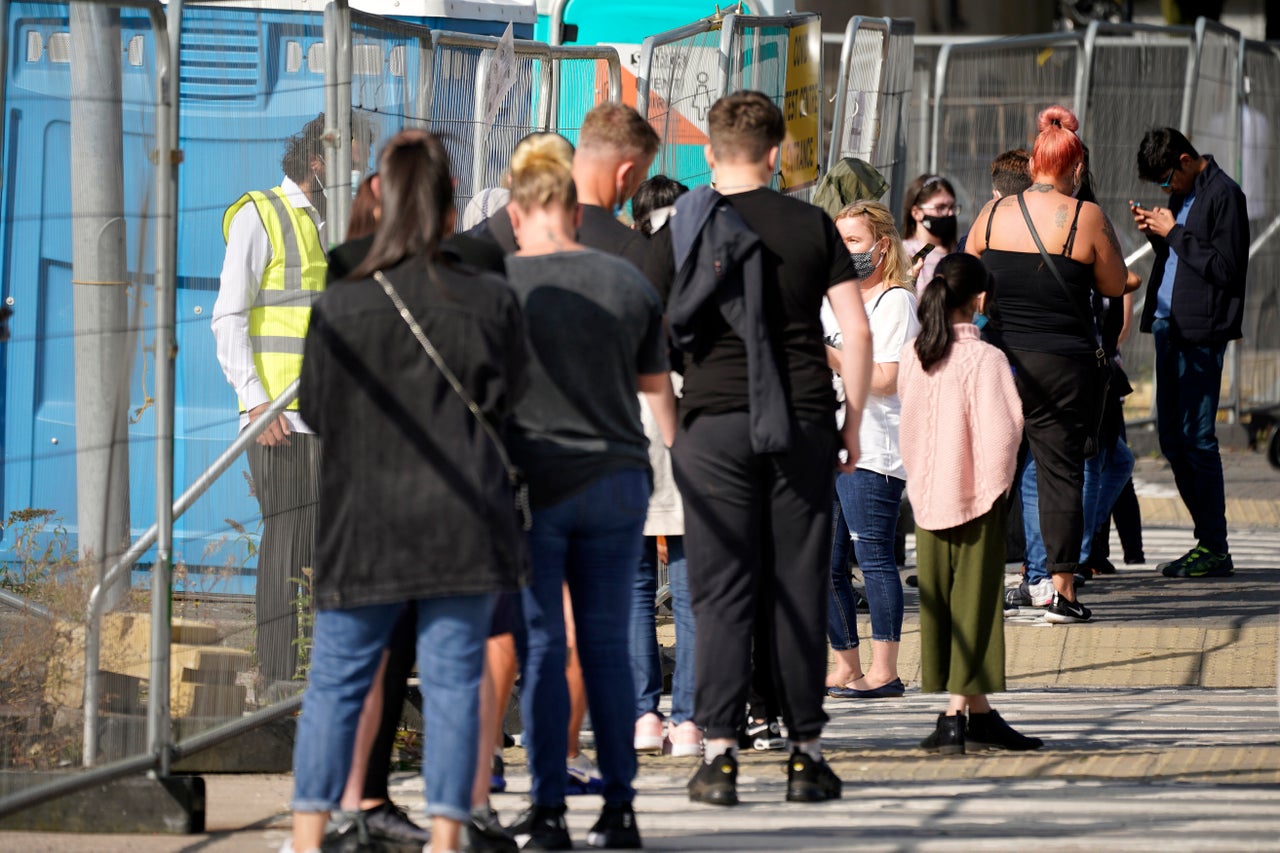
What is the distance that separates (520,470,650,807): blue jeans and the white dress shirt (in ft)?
5.67

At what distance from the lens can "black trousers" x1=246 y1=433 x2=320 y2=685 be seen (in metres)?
6.43

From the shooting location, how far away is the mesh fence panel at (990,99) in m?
14.7

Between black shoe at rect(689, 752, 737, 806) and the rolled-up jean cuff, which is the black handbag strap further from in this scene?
the rolled-up jean cuff

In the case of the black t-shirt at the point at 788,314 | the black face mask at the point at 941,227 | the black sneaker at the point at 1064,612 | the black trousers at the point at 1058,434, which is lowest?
the black sneaker at the point at 1064,612

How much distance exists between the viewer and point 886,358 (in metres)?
7.45

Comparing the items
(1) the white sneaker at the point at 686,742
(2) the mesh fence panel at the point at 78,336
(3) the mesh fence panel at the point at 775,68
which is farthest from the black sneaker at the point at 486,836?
(3) the mesh fence panel at the point at 775,68

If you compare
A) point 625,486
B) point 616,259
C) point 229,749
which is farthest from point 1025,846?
point 229,749

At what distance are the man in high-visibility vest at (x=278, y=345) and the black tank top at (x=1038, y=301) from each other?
333cm

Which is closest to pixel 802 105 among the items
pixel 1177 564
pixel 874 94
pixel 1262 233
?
pixel 874 94

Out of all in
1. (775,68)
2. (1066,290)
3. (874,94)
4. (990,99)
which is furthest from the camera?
(990,99)

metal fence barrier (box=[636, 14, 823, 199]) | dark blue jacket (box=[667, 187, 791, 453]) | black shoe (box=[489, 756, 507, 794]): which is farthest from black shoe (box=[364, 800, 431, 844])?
metal fence barrier (box=[636, 14, 823, 199])

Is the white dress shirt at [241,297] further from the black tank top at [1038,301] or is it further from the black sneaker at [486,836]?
the black tank top at [1038,301]

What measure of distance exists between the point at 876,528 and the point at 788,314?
6.88ft

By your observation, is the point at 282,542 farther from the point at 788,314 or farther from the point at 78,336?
the point at 788,314
